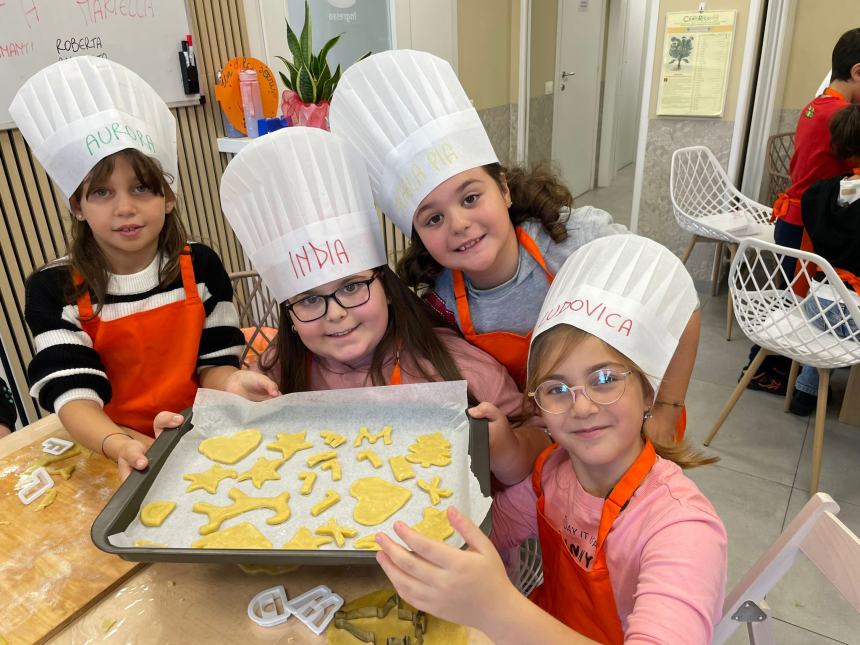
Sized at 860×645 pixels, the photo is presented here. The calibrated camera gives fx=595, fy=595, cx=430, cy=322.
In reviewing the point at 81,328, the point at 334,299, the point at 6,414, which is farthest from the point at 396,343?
the point at 6,414

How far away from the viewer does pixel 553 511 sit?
108 centimetres

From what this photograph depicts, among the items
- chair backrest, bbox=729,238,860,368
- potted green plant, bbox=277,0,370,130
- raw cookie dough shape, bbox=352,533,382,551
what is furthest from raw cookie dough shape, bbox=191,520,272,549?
potted green plant, bbox=277,0,370,130

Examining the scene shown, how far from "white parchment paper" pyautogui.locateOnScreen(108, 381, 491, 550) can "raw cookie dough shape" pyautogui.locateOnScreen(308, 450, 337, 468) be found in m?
0.01

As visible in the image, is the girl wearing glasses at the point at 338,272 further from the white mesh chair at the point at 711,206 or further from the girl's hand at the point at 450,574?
the white mesh chair at the point at 711,206

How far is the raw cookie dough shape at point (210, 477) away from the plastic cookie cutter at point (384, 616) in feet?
1.08

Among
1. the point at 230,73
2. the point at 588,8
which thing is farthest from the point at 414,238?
the point at 588,8

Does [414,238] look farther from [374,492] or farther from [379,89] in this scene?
[374,492]

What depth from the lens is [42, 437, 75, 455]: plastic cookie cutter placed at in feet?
4.01

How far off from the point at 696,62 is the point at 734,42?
0.22 meters

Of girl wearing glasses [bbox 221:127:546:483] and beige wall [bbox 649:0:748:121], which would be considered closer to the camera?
girl wearing glasses [bbox 221:127:546:483]

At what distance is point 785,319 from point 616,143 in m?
5.57

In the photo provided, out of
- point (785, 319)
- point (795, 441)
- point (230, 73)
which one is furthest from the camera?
point (230, 73)

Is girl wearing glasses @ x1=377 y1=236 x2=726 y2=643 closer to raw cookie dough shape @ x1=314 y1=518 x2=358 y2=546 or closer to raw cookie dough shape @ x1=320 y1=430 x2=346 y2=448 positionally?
raw cookie dough shape @ x1=314 y1=518 x2=358 y2=546

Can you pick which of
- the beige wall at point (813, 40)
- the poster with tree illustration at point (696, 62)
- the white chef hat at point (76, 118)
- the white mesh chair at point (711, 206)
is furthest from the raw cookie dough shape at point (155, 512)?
the beige wall at point (813, 40)
